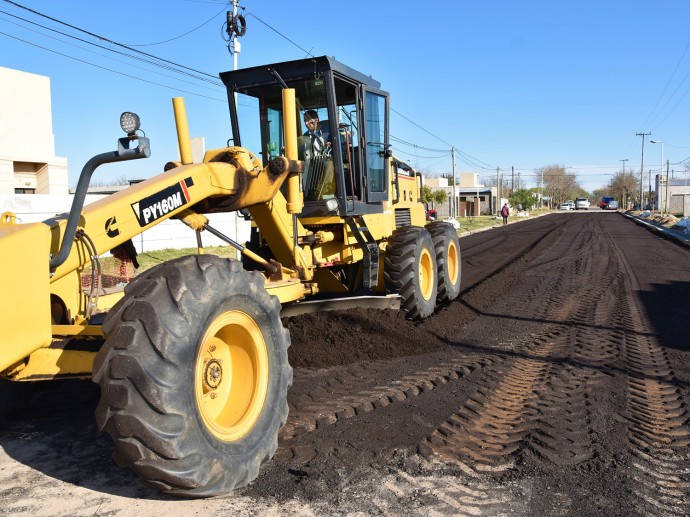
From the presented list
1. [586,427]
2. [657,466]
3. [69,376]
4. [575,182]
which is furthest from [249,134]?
[575,182]

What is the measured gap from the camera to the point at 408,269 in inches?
306

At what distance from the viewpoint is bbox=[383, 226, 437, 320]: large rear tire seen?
7750 millimetres

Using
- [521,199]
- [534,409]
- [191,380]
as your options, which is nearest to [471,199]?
[521,199]

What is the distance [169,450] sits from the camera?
3025 mm

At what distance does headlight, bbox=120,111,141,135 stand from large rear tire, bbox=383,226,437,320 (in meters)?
4.70

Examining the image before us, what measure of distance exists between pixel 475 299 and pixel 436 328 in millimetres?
2538

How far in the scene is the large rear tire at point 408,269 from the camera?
775 cm

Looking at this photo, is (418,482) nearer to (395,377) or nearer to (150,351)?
(150,351)

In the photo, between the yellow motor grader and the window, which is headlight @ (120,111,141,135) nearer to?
the yellow motor grader

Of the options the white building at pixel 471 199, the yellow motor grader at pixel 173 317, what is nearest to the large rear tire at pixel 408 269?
the yellow motor grader at pixel 173 317

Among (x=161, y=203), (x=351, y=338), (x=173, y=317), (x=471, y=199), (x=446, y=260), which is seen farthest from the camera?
(x=471, y=199)

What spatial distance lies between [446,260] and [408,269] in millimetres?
Result: 1815

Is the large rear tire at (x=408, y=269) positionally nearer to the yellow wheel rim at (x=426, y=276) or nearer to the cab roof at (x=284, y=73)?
the yellow wheel rim at (x=426, y=276)

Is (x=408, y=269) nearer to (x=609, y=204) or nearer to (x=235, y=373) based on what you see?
(x=235, y=373)
